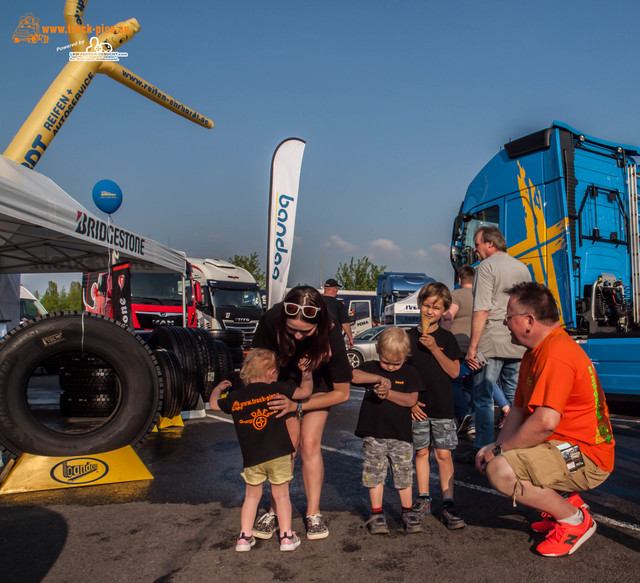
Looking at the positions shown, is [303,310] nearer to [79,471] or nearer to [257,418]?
[257,418]

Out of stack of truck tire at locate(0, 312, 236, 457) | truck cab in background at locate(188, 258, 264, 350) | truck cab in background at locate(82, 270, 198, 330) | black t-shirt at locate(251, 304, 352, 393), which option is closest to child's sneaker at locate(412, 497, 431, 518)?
black t-shirt at locate(251, 304, 352, 393)

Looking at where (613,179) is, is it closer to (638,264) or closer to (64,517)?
(638,264)

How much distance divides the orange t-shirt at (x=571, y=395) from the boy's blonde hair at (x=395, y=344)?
762mm

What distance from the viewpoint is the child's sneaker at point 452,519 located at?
3.30 meters

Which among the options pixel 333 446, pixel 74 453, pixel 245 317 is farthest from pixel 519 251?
pixel 245 317

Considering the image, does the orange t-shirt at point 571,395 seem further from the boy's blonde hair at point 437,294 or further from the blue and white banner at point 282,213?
the blue and white banner at point 282,213

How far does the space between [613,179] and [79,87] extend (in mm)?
9405

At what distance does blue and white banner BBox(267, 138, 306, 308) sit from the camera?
8695 mm

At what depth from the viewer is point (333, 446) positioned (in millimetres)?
5742

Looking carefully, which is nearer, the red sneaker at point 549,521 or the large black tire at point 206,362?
the red sneaker at point 549,521

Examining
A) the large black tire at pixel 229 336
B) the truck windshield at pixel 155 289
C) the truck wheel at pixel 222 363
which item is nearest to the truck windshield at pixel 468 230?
the large black tire at pixel 229 336

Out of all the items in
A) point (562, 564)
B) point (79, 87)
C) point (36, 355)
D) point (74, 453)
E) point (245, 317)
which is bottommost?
point (562, 564)

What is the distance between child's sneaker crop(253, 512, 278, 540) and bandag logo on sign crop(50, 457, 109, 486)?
1.78 m

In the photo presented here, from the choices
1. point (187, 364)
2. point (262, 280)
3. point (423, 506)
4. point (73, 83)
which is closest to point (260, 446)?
point (423, 506)
